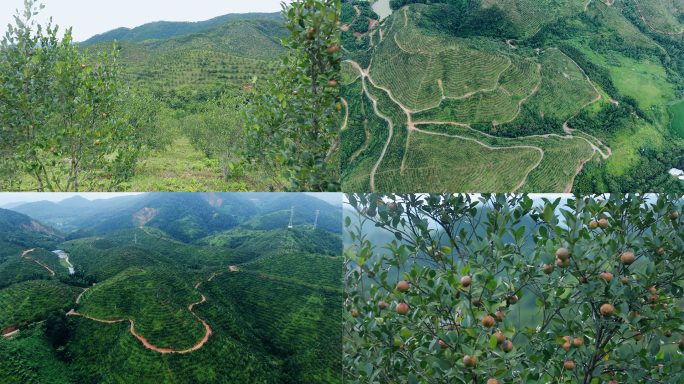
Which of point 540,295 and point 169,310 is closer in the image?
point 540,295

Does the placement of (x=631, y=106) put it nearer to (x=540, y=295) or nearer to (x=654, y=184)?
(x=654, y=184)

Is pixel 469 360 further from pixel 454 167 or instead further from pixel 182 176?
pixel 182 176

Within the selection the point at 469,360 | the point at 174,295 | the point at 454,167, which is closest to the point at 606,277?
the point at 469,360

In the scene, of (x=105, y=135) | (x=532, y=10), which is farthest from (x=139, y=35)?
(x=532, y=10)

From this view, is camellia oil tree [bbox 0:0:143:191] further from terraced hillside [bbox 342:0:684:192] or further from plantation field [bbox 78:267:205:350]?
A: terraced hillside [bbox 342:0:684:192]

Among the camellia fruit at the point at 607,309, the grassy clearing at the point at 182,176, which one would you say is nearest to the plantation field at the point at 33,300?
the camellia fruit at the point at 607,309

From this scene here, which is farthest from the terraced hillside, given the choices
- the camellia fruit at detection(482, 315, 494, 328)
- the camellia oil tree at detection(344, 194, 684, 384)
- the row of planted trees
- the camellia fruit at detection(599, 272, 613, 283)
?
the camellia fruit at detection(482, 315, 494, 328)

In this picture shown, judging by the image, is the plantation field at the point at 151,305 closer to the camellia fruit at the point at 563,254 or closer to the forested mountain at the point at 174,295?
the forested mountain at the point at 174,295
